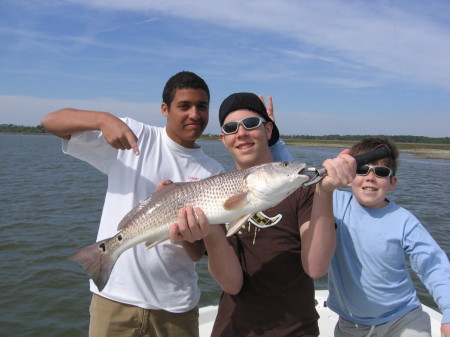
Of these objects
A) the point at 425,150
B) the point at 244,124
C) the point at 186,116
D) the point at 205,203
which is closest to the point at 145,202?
the point at 205,203

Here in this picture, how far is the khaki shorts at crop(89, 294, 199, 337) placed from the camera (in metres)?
3.49

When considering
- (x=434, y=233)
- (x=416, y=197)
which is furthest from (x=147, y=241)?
(x=416, y=197)

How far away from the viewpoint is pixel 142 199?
11.9 ft

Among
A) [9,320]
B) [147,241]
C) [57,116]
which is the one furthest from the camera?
[9,320]

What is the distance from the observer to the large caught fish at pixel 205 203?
9.46 ft

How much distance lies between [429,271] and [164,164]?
2648 millimetres

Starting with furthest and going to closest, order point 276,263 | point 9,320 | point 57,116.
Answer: point 9,320 < point 57,116 < point 276,263

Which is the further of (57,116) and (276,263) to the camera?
(57,116)

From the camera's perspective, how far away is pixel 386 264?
11.3ft

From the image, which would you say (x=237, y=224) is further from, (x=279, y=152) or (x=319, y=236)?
(x=279, y=152)

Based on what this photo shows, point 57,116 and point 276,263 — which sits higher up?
point 57,116

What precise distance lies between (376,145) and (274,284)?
196cm

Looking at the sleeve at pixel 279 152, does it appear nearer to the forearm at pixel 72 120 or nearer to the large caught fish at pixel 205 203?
the large caught fish at pixel 205 203

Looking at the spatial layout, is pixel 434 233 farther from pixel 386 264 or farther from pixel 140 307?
pixel 140 307
